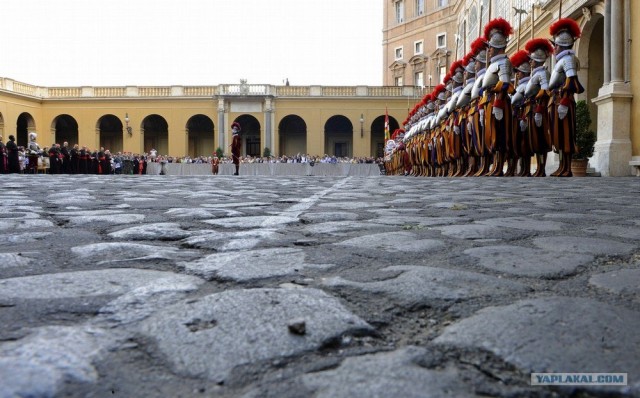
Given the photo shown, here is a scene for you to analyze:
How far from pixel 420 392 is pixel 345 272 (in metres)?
0.82

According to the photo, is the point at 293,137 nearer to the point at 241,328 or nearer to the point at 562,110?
the point at 562,110

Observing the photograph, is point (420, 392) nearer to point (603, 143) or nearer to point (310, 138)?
point (603, 143)

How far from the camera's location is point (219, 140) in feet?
129

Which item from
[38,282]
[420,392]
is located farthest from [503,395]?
[38,282]

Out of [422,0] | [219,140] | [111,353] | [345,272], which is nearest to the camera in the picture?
[111,353]

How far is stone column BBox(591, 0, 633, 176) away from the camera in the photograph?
13.2 meters

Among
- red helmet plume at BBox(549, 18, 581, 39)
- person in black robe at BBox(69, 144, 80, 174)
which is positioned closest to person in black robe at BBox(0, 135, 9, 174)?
person in black robe at BBox(69, 144, 80, 174)

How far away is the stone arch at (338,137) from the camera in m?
42.8

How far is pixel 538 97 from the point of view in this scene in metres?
10.5

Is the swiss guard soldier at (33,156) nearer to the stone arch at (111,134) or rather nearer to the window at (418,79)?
the stone arch at (111,134)

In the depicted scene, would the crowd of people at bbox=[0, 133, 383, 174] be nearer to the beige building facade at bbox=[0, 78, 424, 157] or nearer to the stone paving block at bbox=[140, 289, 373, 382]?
the beige building facade at bbox=[0, 78, 424, 157]

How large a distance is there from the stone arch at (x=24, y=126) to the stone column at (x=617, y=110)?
36.8m

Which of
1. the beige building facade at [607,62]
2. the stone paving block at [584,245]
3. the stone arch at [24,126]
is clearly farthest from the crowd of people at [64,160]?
the stone paving block at [584,245]

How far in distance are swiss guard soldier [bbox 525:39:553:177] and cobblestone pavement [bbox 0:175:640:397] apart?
343 inches
